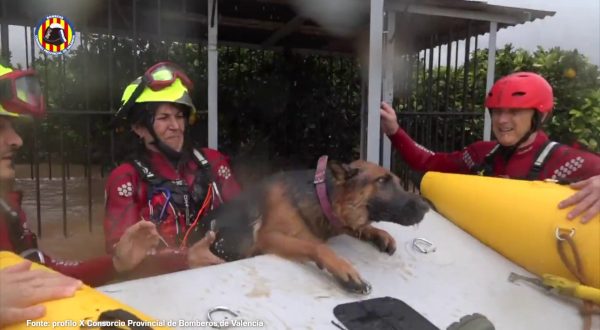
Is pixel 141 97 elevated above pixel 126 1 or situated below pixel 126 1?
below

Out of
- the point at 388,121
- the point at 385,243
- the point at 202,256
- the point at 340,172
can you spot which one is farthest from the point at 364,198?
the point at 388,121

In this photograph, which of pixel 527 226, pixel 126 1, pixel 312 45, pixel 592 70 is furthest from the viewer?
pixel 592 70

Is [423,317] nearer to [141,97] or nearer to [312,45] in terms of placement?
[141,97]

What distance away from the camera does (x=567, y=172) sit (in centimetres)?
268

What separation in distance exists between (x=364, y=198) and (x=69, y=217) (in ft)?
17.6

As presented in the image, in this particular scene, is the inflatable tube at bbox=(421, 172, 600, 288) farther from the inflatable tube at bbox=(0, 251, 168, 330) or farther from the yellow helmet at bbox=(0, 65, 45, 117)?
the yellow helmet at bbox=(0, 65, 45, 117)

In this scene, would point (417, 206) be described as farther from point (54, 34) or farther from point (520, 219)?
point (54, 34)

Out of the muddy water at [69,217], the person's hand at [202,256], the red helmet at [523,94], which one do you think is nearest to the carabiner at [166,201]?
the person's hand at [202,256]

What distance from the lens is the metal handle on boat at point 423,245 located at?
7.66 ft

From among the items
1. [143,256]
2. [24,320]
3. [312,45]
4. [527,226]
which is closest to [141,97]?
[143,256]

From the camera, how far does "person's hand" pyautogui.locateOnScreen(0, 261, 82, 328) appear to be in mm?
1346

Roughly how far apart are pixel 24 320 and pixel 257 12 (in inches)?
187

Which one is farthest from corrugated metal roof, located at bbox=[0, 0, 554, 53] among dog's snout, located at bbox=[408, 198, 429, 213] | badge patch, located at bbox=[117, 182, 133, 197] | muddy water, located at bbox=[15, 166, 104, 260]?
dog's snout, located at bbox=[408, 198, 429, 213]

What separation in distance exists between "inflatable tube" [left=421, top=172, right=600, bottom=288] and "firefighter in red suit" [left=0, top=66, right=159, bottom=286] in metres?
1.59
